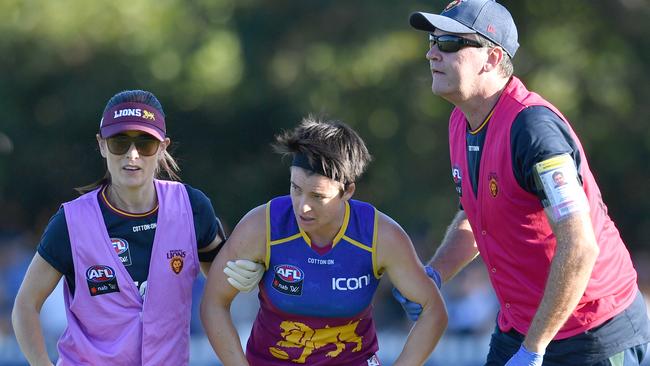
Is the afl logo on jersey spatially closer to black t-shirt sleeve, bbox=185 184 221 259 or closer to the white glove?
black t-shirt sleeve, bbox=185 184 221 259

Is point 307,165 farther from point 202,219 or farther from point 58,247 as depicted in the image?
point 58,247

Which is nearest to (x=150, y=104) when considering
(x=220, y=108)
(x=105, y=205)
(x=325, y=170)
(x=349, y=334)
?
(x=105, y=205)

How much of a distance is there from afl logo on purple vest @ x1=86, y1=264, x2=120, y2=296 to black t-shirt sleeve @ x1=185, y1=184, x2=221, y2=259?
0.42m

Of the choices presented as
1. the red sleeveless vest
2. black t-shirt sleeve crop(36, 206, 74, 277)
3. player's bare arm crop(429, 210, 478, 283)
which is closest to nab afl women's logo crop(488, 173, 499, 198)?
the red sleeveless vest

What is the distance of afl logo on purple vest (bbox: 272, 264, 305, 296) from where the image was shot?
4.54 metres

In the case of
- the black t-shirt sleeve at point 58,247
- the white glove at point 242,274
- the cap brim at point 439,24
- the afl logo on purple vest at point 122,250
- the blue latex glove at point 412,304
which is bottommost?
the blue latex glove at point 412,304

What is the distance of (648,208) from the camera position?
45.4ft

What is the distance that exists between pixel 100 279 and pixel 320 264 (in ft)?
3.03

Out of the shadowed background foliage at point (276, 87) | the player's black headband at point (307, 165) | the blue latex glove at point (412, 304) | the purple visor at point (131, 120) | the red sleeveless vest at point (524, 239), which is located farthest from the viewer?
the shadowed background foliage at point (276, 87)

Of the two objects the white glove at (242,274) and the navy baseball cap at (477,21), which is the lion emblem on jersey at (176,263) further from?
the navy baseball cap at (477,21)

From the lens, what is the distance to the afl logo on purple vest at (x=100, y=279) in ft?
14.8

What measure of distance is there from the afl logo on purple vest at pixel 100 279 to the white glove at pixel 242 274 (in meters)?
0.49

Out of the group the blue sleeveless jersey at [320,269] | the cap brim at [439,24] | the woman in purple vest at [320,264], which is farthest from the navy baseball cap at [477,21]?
the blue sleeveless jersey at [320,269]

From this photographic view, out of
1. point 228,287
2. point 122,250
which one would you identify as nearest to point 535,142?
point 228,287
